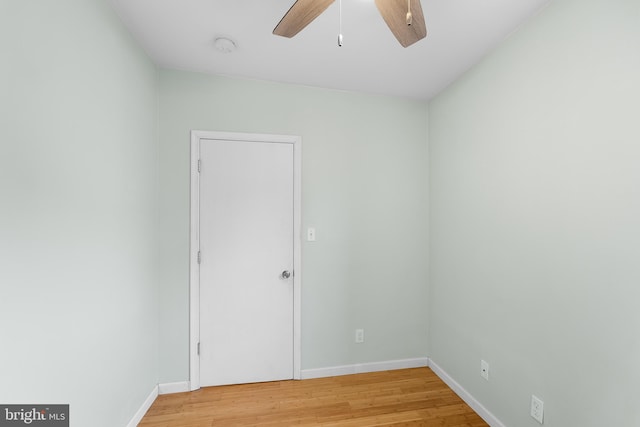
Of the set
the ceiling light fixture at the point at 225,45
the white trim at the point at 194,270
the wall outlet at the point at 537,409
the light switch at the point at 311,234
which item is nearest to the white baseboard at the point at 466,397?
the wall outlet at the point at 537,409

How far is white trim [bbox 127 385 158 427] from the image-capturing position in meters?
1.78

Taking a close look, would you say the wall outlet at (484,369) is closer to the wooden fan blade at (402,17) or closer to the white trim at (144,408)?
the wooden fan blade at (402,17)

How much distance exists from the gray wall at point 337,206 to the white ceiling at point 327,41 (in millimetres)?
191

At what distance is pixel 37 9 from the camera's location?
1.04m

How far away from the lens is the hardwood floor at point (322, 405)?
73.0 inches

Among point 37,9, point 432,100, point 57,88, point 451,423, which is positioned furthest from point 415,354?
point 37,9

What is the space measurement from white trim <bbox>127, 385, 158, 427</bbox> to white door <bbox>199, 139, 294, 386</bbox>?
338 millimetres

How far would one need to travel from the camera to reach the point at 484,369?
1.92 m

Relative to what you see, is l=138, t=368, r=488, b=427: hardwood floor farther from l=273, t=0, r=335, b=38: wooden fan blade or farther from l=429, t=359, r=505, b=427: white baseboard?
l=273, t=0, r=335, b=38: wooden fan blade

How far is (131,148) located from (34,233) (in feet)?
2.84

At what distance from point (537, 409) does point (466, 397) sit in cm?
62

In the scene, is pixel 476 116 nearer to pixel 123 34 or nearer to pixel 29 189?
pixel 123 34

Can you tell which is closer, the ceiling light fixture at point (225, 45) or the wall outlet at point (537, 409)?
the wall outlet at point (537, 409)

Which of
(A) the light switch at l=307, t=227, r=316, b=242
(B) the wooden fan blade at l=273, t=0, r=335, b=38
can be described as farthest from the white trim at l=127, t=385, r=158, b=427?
(B) the wooden fan blade at l=273, t=0, r=335, b=38
